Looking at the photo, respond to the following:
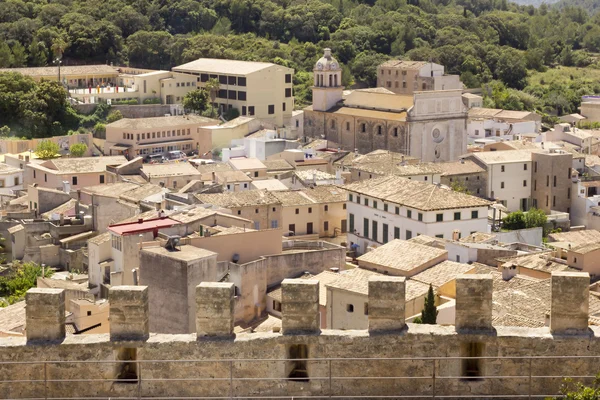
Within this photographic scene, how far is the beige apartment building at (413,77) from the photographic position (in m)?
57.2

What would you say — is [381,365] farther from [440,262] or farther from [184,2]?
[184,2]

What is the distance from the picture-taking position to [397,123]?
159 feet

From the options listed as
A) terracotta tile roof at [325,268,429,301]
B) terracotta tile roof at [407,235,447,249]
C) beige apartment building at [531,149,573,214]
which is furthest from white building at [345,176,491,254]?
beige apartment building at [531,149,573,214]

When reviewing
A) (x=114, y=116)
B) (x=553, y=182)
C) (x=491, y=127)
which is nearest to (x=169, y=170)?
(x=114, y=116)

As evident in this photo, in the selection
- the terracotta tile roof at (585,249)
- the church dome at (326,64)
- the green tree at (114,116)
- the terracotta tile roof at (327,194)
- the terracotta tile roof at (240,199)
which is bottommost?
the terracotta tile roof at (327,194)

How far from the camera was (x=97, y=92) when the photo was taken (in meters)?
53.9

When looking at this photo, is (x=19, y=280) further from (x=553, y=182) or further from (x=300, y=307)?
(x=300, y=307)

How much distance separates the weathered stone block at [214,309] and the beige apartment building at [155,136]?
36664 millimetres

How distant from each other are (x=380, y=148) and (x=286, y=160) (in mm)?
7825

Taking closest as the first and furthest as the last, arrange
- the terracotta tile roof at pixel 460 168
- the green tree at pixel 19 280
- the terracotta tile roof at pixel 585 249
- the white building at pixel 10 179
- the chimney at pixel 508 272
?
the chimney at pixel 508 272 < the terracotta tile roof at pixel 585 249 < the green tree at pixel 19 280 < the white building at pixel 10 179 < the terracotta tile roof at pixel 460 168

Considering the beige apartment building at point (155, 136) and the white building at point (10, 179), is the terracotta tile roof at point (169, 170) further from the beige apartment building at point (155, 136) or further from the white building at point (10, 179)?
the beige apartment building at point (155, 136)

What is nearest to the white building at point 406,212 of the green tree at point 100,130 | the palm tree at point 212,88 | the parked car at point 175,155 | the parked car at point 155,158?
the parked car at point 155,158

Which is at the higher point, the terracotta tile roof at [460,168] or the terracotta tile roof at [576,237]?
the terracotta tile roof at [460,168]

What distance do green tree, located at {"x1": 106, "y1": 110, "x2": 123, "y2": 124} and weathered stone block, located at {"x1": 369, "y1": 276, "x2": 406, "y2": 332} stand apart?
42364mm
